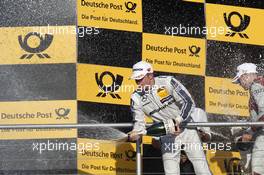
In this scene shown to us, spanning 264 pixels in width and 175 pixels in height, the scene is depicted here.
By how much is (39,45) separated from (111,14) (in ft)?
2.19

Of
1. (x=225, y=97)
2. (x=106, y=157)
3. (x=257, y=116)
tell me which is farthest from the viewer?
(x=225, y=97)

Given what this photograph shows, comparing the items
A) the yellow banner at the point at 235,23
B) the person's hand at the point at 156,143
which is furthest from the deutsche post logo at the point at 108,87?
the yellow banner at the point at 235,23

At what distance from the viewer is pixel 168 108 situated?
5.98 metres

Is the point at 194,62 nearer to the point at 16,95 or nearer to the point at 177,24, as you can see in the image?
the point at 177,24

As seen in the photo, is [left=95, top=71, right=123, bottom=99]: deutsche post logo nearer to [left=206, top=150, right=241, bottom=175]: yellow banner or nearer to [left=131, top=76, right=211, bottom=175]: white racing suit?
[left=131, top=76, right=211, bottom=175]: white racing suit

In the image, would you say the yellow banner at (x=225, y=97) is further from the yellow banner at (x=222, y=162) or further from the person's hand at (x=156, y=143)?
the person's hand at (x=156, y=143)

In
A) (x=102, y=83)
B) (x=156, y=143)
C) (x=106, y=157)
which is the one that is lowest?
(x=106, y=157)

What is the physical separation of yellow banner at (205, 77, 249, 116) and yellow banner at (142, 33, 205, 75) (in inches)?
6.0

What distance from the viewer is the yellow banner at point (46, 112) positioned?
22.1 ft

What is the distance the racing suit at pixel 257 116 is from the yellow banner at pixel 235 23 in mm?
959

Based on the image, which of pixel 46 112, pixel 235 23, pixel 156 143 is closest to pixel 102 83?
pixel 46 112

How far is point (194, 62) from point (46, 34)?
128 cm

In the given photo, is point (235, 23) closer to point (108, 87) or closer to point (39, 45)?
point (108, 87)

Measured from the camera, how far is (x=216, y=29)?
6809mm
